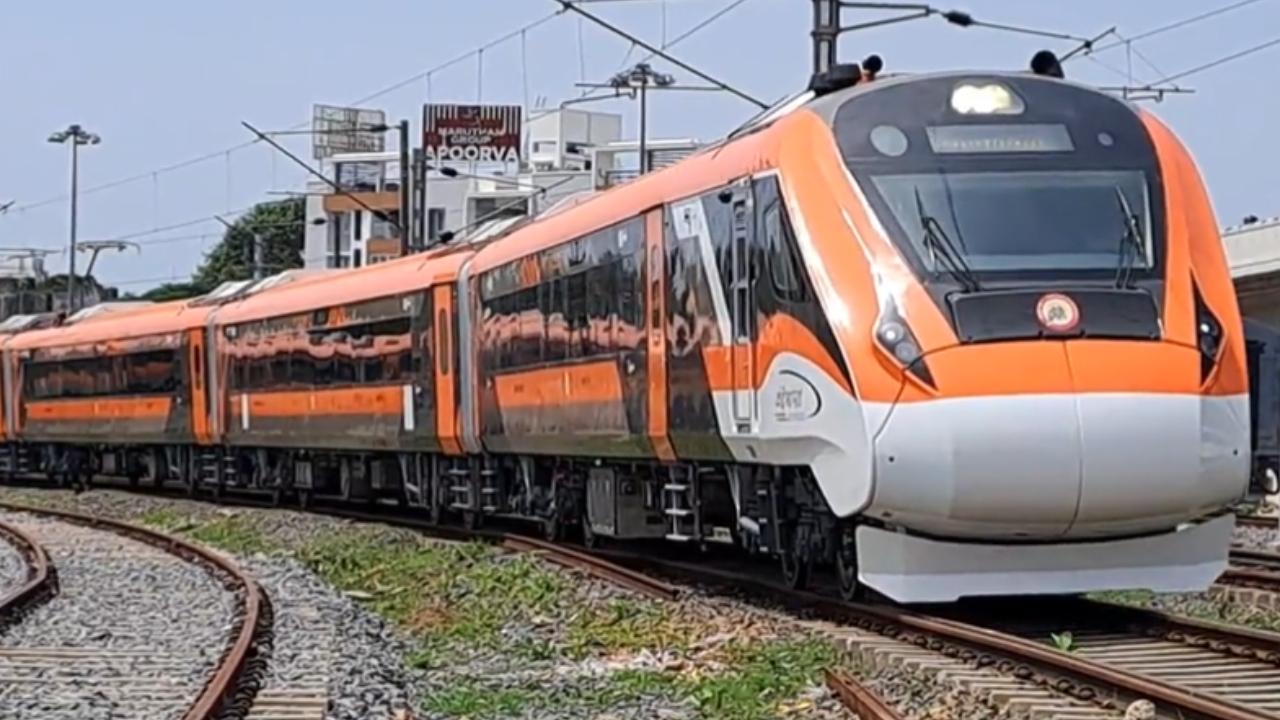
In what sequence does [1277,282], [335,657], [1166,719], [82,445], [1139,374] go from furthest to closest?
[82,445]
[1277,282]
[335,657]
[1139,374]
[1166,719]

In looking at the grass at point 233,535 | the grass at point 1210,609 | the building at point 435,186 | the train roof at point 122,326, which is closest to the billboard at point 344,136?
the building at point 435,186

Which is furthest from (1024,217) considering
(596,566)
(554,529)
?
(554,529)

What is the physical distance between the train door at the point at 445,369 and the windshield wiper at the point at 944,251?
33.8 ft

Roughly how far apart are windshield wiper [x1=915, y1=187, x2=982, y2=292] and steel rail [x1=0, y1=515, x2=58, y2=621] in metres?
6.76

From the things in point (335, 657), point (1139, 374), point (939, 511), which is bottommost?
point (335, 657)

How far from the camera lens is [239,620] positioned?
564 inches

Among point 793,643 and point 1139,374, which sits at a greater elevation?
point 1139,374

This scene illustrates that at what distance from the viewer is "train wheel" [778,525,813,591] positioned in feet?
43.4

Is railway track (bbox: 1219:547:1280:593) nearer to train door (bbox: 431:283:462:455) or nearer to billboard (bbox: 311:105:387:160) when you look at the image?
train door (bbox: 431:283:462:455)

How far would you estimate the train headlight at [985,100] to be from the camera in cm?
1192

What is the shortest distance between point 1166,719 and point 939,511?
2.43 meters

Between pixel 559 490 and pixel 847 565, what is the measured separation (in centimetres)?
671

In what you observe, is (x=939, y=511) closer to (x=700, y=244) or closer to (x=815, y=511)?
(x=815, y=511)

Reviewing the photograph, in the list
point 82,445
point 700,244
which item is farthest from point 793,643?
point 82,445
